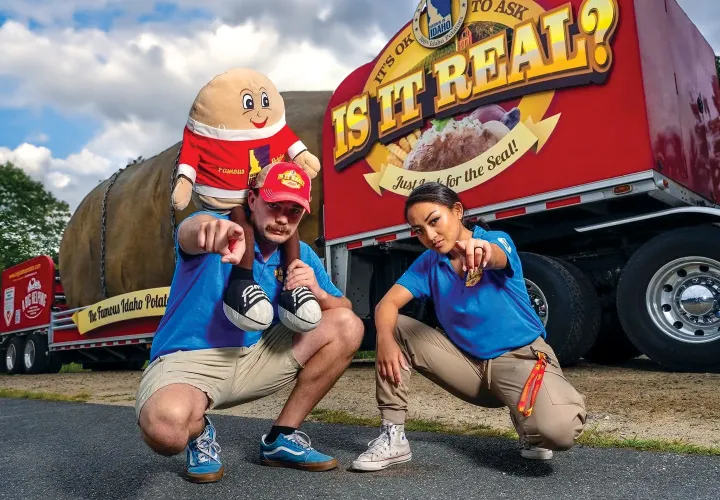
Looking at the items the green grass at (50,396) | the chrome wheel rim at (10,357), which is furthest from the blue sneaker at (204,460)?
the chrome wheel rim at (10,357)

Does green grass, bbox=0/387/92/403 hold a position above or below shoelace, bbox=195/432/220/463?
below

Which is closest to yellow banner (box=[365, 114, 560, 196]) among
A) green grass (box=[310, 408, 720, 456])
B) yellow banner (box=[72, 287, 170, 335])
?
green grass (box=[310, 408, 720, 456])

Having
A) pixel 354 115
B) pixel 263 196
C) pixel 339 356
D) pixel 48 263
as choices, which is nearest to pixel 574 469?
pixel 339 356

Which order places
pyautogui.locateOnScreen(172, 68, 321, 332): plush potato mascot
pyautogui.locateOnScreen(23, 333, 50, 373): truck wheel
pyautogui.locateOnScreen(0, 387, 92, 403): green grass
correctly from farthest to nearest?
1. pyautogui.locateOnScreen(23, 333, 50, 373): truck wheel
2. pyautogui.locateOnScreen(0, 387, 92, 403): green grass
3. pyautogui.locateOnScreen(172, 68, 321, 332): plush potato mascot

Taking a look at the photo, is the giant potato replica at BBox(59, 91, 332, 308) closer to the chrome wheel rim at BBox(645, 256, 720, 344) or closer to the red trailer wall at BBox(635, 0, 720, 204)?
the red trailer wall at BBox(635, 0, 720, 204)

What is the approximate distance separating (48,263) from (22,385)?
11.1 ft

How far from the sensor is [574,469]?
8.68 ft

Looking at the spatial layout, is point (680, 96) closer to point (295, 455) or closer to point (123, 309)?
point (295, 455)

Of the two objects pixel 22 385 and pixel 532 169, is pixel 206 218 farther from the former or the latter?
pixel 22 385

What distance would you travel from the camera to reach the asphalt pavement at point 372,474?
7.74 ft

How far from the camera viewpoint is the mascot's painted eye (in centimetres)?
316

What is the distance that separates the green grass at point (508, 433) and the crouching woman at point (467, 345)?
0.50 m

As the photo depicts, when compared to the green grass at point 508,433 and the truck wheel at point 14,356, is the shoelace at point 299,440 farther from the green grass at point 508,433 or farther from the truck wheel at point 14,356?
the truck wheel at point 14,356

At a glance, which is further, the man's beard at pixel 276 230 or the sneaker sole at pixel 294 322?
the man's beard at pixel 276 230
